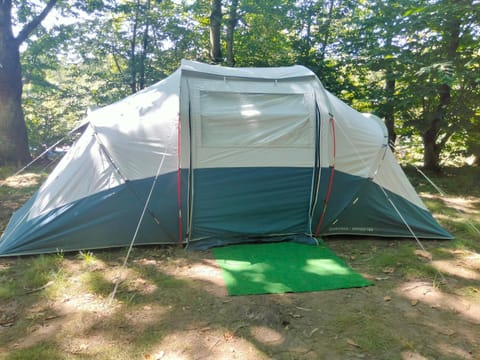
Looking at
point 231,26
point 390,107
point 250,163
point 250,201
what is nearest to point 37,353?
point 250,201

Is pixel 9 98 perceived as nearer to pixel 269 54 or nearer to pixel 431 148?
pixel 269 54

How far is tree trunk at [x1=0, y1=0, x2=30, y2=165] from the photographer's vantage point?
310 inches

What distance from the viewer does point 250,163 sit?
4.06 meters

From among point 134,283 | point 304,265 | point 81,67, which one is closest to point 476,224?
point 304,265

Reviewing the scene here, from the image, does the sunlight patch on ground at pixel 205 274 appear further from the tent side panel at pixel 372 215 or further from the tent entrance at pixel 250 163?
the tent side panel at pixel 372 215

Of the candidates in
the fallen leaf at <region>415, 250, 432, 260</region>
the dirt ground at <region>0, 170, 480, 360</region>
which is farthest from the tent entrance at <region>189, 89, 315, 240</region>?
the fallen leaf at <region>415, 250, 432, 260</region>

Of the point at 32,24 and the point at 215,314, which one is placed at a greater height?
the point at 32,24

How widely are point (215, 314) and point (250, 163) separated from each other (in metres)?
1.94

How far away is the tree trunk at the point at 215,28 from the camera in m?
8.81

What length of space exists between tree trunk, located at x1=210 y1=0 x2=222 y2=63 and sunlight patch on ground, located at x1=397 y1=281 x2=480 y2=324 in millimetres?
7765

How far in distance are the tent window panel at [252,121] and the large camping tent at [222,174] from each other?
1cm

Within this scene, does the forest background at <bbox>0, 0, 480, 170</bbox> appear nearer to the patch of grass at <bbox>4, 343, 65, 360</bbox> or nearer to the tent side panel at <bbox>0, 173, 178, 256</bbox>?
the tent side panel at <bbox>0, 173, 178, 256</bbox>

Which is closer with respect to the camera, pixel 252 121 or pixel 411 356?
pixel 411 356

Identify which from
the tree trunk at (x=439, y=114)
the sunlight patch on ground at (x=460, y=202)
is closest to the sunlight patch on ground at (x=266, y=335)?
the sunlight patch on ground at (x=460, y=202)
